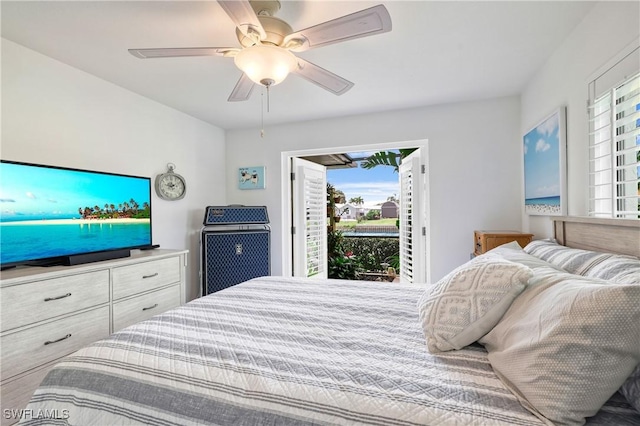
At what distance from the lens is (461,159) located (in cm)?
318

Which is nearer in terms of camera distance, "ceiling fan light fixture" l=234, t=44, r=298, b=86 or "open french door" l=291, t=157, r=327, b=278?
"ceiling fan light fixture" l=234, t=44, r=298, b=86

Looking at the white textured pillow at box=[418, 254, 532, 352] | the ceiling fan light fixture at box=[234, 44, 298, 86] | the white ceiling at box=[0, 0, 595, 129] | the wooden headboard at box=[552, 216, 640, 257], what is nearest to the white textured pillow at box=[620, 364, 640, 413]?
the white textured pillow at box=[418, 254, 532, 352]

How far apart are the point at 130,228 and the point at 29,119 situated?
1.03m

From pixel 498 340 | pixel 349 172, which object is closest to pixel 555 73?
pixel 498 340

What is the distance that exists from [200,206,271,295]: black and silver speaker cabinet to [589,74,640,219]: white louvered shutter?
9.73 feet

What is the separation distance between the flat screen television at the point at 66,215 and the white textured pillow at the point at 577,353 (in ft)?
8.60

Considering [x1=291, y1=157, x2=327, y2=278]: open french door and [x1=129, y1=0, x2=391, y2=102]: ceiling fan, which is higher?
[x1=129, y1=0, x2=391, y2=102]: ceiling fan

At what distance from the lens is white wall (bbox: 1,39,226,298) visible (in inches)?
81.0

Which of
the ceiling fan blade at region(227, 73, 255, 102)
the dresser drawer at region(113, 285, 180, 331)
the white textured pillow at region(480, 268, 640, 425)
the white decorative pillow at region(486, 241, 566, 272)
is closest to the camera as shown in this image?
the white textured pillow at region(480, 268, 640, 425)

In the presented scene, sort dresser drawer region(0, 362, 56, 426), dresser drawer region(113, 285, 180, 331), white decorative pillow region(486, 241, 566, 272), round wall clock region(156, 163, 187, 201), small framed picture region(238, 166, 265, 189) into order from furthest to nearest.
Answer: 1. small framed picture region(238, 166, 265, 189)
2. round wall clock region(156, 163, 187, 201)
3. dresser drawer region(113, 285, 180, 331)
4. dresser drawer region(0, 362, 56, 426)
5. white decorative pillow region(486, 241, 566, 272)

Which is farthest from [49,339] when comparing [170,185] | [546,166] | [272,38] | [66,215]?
[546,166]

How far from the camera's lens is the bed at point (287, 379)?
760 millimetres

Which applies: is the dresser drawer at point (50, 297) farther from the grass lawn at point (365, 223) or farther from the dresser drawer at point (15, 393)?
the grass lawn at point (365, 223)

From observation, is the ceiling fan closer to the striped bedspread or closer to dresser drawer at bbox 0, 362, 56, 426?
the striped bedspread
